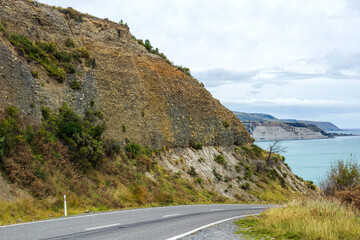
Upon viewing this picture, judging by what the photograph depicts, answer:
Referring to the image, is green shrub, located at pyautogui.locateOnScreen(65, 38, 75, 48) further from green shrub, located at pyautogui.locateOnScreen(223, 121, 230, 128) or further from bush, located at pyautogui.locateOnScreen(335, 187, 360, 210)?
bush, located at pyautogui.locateOnScreen(335, 187, 360, 210)

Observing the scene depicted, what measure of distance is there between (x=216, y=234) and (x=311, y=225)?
274 cm

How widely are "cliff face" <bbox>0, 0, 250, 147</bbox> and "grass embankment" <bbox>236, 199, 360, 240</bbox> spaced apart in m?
14.5

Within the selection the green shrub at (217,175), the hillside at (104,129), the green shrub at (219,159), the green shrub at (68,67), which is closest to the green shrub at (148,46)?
the hillside at (104,129)

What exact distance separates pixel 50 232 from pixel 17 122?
9976mm

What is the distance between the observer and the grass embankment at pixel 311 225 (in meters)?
7.92

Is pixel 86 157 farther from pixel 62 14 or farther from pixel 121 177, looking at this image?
pixel 62 14

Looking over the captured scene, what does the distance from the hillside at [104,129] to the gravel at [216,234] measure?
678cm

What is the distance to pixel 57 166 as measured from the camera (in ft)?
53.6

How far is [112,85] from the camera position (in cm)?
2703

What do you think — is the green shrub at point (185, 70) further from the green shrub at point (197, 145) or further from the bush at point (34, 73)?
the bush at point (34, 73)

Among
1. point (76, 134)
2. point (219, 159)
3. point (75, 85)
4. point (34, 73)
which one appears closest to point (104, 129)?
point (76, 134)

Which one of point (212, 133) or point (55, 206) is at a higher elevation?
point (212, 133)

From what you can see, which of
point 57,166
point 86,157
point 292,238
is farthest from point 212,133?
point 292,238

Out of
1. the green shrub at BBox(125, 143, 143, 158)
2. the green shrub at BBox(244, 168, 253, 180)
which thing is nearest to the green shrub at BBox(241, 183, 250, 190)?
the green shrub at BBox(244, 168, 253, 180)
